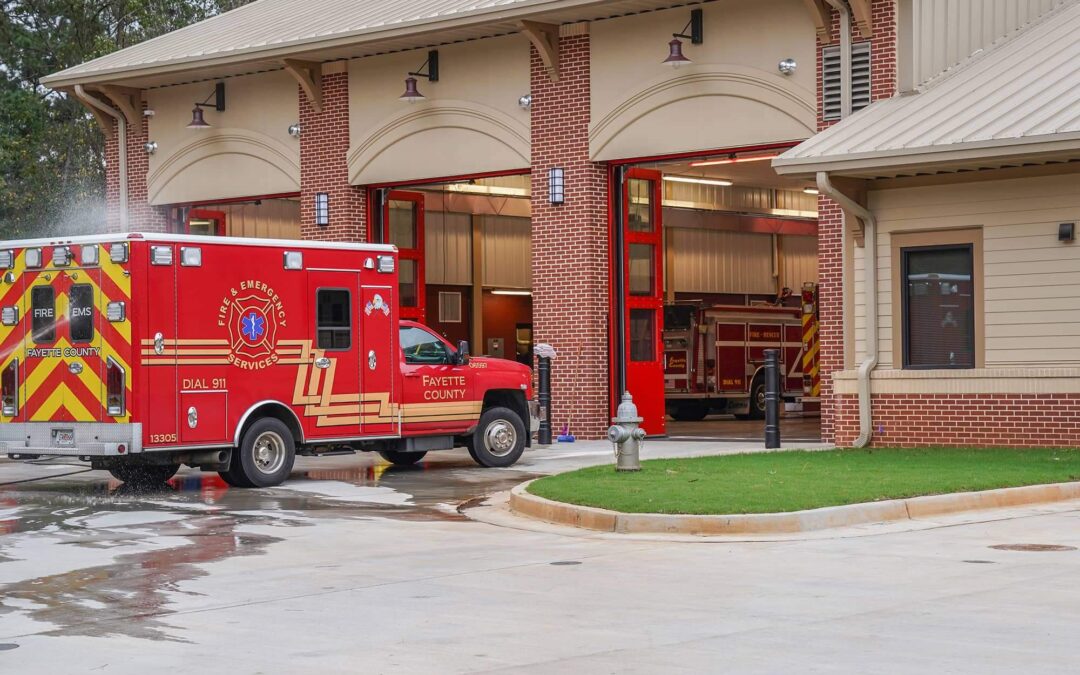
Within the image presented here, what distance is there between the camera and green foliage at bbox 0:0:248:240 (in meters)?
41.4

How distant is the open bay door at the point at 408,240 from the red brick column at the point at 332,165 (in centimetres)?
63

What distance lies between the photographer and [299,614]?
938 centimetres

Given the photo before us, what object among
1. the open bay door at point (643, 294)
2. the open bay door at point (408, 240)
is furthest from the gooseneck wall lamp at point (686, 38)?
the open bay door at point (408, 240)

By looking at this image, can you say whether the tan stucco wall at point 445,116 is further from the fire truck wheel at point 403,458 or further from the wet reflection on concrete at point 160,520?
the fire truck wheel at point 403,458

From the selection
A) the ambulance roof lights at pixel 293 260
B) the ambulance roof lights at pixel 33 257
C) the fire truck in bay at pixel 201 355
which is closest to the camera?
the fire truck in bay at pixel 201 355

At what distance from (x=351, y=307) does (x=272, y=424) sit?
177 cm

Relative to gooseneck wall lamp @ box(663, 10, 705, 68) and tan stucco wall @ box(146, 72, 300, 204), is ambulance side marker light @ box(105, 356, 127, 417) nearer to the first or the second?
gooseneck wall lamp @ box(663, 10, 705, 68)

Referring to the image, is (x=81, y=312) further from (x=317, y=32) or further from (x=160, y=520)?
(x=317, y=32)

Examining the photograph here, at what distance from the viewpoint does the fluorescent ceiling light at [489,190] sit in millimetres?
33844

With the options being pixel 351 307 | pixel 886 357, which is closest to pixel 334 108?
pixel 351 307

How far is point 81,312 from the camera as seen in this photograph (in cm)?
1712

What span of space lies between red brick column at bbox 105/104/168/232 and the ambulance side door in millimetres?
12712

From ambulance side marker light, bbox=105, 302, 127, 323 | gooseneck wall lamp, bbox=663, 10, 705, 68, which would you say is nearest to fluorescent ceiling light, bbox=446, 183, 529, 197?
gooseneck wall lamp, bbox=663, 10, 705, 68

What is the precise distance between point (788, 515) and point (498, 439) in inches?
328
